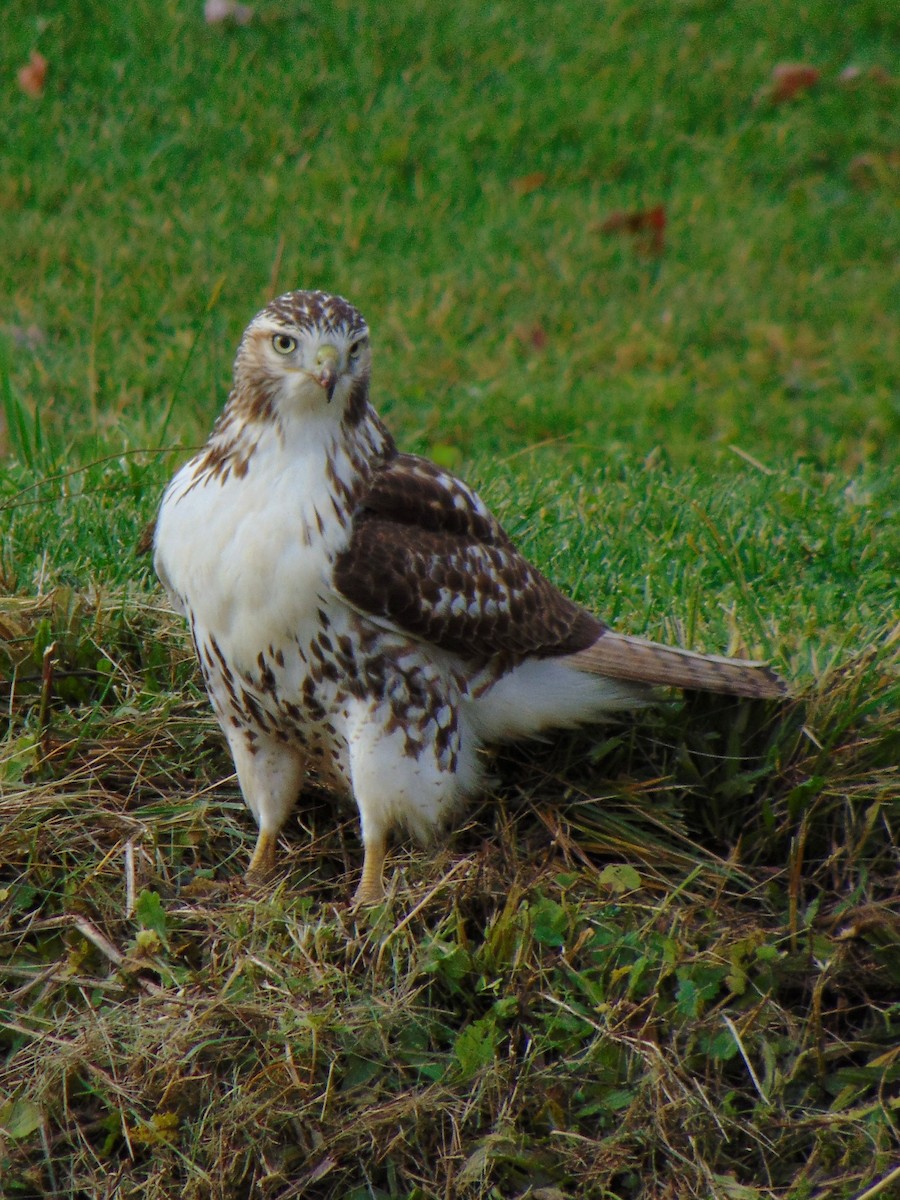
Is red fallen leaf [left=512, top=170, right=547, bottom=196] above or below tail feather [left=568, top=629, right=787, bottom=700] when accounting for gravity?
below

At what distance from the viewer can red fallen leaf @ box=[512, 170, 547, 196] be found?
8.15 m

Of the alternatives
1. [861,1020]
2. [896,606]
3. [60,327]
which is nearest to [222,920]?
[861,1020]

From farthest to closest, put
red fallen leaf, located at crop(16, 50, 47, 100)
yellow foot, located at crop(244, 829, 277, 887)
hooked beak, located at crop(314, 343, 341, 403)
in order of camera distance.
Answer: red fallen leaf, located at crop(16, 50, 47, 100)
yellow foot, located at crop(244, 829, 277, 887)
hooked beak, located at crop(314, 343, 341, 403)

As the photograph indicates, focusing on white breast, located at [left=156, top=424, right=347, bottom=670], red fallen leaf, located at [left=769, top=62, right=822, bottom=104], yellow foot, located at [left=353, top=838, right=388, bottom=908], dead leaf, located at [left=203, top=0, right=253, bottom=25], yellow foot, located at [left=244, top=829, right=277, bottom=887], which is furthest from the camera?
red fallen leaf, located at [left=769, top=62, right=822, bottom=104]

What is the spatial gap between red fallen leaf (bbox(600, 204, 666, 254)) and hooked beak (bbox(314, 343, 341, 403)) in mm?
5319

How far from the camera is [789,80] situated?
8.94m

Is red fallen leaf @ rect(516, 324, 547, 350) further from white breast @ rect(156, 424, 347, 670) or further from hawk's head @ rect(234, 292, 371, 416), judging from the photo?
white breast @ rect(156, 424, 347, 670)

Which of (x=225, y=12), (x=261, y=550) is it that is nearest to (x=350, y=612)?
(x=261, y=550)

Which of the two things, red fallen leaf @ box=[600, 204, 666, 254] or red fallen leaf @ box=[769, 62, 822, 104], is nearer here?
red fallen leaf @ box=[600, 204, 666, 254]

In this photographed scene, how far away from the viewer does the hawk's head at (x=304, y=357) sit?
3.10 meters

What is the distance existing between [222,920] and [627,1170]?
3.30 feet

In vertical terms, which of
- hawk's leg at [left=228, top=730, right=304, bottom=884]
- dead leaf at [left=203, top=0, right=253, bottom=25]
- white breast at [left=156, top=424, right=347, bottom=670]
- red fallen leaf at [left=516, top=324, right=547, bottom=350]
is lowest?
red fallen leaf at [left=516, top=324, right=547, bottom=350]

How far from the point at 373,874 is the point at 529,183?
5602 mm

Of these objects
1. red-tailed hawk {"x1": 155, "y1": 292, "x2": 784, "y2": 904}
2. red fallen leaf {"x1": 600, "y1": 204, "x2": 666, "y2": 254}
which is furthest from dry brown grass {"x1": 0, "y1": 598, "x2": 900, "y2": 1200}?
red fallen leaf {"x1": 600, "y1": 204, "x2": 666, "y2": 254}
